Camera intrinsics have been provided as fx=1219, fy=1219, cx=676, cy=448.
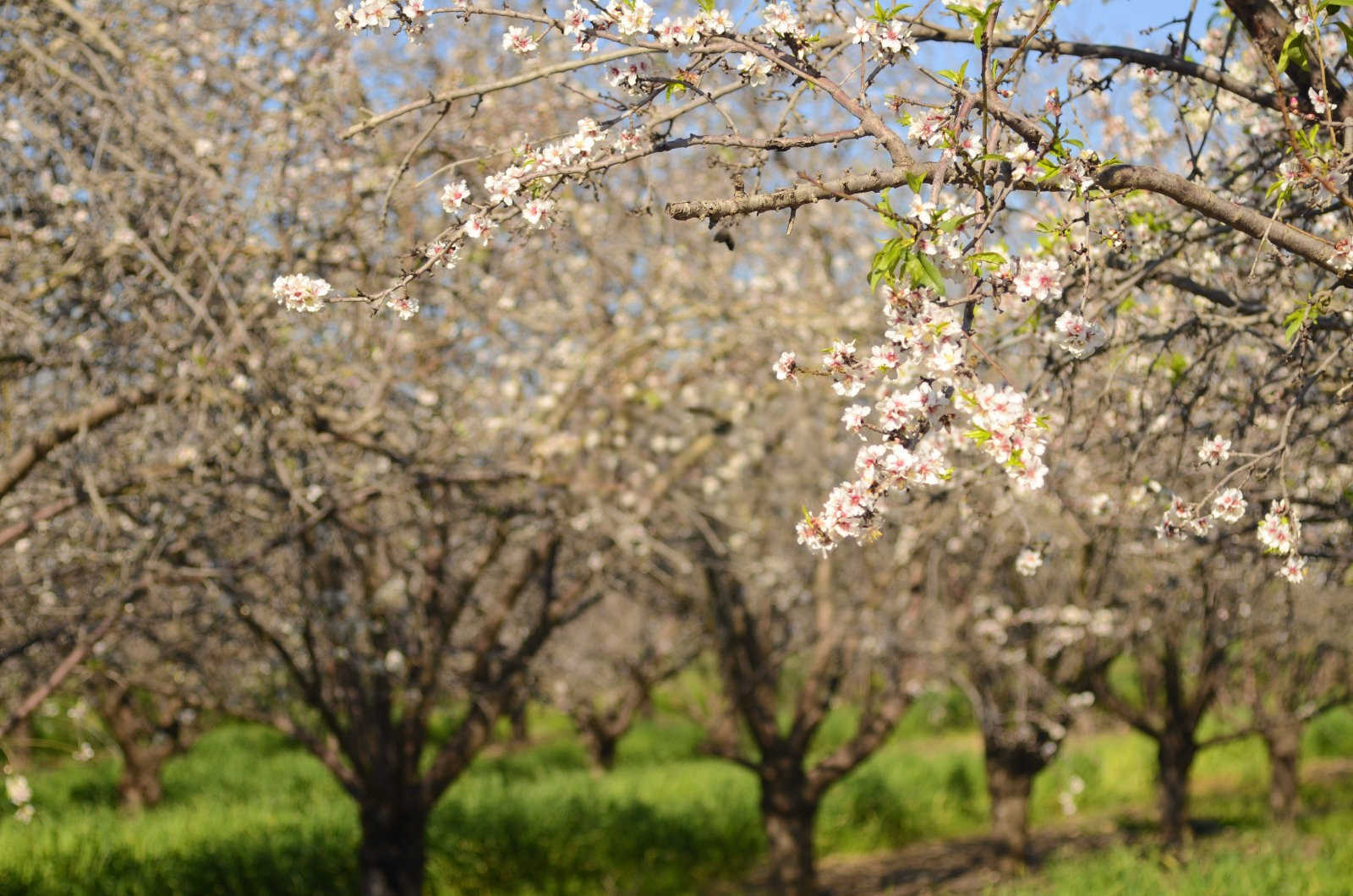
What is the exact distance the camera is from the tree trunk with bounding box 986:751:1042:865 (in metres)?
11.5

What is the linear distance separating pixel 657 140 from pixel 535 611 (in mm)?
Answer: 5997

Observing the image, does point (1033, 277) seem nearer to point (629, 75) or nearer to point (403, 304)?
point (629, 75)

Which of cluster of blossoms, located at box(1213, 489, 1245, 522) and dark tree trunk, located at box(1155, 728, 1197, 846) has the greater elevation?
cluster of blossoms, located at box(1213, 489, 1245, 522)

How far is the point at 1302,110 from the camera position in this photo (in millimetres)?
2941

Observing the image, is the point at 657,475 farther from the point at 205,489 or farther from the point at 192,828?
the point at 192,828

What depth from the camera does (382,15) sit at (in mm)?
2725

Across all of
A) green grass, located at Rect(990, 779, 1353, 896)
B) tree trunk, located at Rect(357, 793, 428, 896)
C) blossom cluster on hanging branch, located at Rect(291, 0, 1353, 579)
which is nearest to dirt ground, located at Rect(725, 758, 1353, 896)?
green grass, located at Rect(990, 779, 1353, 896)

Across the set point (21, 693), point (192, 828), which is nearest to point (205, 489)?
point (21, 693)

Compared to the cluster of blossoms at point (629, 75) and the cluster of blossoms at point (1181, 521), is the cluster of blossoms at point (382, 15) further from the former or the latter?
the cluster of blossoms at point (1181, 521)

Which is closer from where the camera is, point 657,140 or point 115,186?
point 657,140

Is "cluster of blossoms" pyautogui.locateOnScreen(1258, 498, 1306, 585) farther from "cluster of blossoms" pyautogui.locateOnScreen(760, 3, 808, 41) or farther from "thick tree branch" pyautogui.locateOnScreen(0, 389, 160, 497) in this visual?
"thick tree branch" pyautogui.locateOnScreen(0, 389, 160, 497)

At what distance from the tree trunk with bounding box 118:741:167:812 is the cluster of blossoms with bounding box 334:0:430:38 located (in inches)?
566

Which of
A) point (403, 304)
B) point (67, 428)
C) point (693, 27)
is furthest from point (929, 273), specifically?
point (67, 428)

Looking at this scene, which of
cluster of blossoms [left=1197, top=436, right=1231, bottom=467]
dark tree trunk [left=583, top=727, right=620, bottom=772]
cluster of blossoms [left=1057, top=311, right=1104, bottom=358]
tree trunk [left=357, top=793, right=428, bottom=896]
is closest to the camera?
cluster of blossoms [left=1057, top=311, right=1104, bottom=358]
